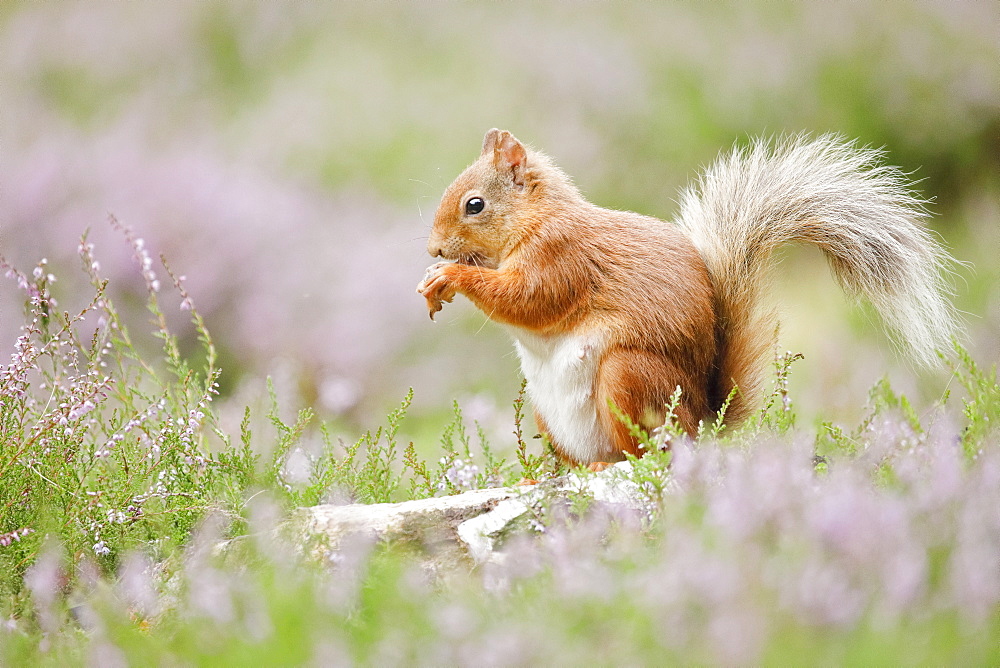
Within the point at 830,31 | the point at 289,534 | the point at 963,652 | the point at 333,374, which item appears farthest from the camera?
the point at 830,31

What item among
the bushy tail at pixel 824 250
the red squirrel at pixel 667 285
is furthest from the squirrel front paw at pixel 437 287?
the bushy tail at pixel 824 250

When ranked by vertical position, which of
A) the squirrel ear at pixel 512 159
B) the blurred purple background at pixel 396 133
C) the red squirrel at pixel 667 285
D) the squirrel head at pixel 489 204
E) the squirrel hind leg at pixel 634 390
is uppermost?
the blurred purple background at pixel 396 133

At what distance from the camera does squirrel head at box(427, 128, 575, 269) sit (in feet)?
7.95

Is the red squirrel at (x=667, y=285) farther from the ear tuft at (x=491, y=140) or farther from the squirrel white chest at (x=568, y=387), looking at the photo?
the ear tuft at (x=491, y=140)

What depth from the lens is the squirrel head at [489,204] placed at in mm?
2422

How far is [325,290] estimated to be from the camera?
5.59 meters

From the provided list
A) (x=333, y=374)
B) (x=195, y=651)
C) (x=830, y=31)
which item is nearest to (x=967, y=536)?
(x=195, y=651)

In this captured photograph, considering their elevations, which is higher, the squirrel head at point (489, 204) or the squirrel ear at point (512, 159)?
the squirrel ear at point (512, 159)

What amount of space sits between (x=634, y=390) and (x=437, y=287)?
0.55 metres

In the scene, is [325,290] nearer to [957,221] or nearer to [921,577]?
[957,221]

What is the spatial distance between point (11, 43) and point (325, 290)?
3.39 metres

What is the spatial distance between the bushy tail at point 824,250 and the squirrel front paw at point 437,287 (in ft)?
2.19

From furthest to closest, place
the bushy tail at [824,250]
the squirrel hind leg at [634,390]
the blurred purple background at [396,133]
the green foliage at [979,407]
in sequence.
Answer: the blurred purple background at [396,133] → the bushy tail at [824,250] → the squirrel hind leg at [634,390] → the green foliage at [979,407]

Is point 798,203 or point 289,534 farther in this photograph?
point 798,203
